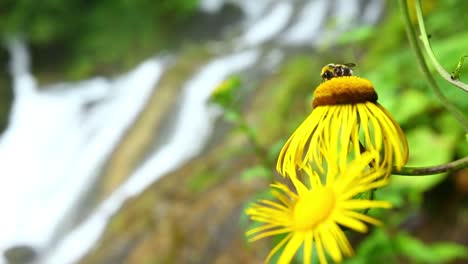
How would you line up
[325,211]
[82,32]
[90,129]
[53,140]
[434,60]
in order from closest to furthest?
[325,211] → [434,60] → [53,140] → [90,129] → [82,32]

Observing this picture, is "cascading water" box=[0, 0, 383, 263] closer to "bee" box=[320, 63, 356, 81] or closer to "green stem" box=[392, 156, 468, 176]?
"bee" box=[320, 63, 356, 81]

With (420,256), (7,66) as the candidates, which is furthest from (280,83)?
(7,66)

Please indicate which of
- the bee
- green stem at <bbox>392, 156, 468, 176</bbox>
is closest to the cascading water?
→ the bee

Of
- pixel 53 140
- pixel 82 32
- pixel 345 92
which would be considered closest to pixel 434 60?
pixel 345 92

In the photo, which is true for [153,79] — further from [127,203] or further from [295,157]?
[295,157]

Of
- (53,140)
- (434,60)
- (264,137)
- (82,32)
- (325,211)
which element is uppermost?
(82,32)

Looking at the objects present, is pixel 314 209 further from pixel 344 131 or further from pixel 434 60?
pixel 434 60
